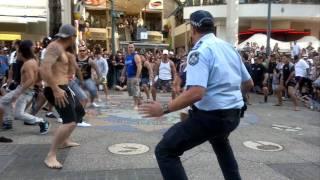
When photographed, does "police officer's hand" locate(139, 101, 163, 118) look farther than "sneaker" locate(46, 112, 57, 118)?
No

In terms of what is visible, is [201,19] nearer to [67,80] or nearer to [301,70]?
[67,80]

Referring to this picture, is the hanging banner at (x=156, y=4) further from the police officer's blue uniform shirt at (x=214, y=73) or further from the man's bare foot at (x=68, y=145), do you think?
the police officer's blue uniform shirt at (x=214, y=73)

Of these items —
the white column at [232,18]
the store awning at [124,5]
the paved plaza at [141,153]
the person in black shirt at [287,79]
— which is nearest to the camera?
the paved plaza at [141,153]

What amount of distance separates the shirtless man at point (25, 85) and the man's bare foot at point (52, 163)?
6.22ft

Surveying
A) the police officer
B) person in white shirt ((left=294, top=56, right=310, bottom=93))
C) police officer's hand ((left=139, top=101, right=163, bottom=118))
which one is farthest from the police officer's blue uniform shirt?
person in white shirt ((left=294, top=56, right=310, bottom=93))

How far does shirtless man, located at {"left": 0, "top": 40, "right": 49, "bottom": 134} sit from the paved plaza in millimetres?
430

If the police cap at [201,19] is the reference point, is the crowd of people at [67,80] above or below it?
below

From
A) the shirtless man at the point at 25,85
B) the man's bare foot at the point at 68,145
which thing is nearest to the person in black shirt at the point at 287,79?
the shirtless man at the point at 25,85

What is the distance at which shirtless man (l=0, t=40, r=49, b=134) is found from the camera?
7.71m

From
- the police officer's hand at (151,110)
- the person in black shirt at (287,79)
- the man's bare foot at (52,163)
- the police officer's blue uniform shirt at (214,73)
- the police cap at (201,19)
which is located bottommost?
the man's bare foot at (52,163)

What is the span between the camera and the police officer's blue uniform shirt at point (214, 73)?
→ 398 centimetres

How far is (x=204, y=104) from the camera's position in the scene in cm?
412

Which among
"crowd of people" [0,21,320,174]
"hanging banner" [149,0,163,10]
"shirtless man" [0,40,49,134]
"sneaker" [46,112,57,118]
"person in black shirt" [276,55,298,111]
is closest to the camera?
"crowd of people" [0,21,320,174]

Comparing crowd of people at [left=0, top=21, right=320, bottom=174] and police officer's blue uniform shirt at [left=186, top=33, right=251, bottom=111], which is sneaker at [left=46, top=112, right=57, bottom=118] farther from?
police officer's blue uniform shirt at [left=186, top=33, right=251, bottom=111]
